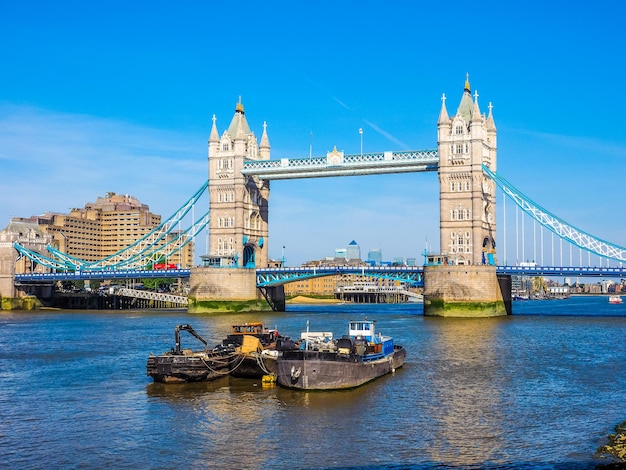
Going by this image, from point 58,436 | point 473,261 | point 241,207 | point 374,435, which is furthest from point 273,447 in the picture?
point 241,207

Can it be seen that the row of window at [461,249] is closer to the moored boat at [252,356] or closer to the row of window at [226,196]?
the row of window at [226,196]

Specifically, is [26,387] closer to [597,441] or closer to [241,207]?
[597,441]

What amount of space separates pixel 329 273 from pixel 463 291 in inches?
850

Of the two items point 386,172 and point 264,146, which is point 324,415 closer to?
point 386,172

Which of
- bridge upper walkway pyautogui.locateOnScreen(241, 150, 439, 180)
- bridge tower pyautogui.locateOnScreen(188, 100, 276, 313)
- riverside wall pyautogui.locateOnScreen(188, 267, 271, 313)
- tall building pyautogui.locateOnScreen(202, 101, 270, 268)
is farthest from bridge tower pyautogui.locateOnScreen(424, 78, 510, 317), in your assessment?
tall building pyautogui.locateOnScreen(202, 101, 270, 268)

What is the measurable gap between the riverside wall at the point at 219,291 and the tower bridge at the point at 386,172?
127 millimetres

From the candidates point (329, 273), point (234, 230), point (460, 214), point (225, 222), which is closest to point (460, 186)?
point (460, 214)

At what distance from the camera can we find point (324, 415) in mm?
32312

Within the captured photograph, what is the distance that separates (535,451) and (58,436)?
1625cm

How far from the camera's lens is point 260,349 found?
4272 cm

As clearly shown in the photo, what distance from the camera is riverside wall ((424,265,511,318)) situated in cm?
8994

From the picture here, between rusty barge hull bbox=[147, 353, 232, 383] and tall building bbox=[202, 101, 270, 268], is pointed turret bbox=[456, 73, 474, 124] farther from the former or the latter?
rusty barge hull bbox=[147, 353, 232, 383]

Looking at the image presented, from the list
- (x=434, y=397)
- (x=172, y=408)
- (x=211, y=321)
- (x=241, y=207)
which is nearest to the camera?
(x=172, y=408)

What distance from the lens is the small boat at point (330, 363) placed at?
1460 inches
